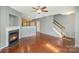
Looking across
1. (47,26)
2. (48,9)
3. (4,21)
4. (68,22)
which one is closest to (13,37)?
(4,21)

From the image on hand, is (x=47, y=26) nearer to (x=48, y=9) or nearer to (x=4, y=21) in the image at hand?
(x=48, y=9)

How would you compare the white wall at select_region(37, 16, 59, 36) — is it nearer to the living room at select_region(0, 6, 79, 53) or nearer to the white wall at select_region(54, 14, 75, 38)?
the living room at select_region(0, 6, 79, 53)

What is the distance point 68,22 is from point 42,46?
2.59 feet

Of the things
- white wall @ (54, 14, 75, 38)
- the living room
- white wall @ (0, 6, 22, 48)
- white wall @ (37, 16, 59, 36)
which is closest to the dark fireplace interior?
the living room

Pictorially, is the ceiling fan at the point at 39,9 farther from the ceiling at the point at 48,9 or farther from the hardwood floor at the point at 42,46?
the hardwood floor at the point at 42,46

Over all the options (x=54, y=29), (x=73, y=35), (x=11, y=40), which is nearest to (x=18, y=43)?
(x=11, y=40)

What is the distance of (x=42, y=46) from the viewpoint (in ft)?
8.64

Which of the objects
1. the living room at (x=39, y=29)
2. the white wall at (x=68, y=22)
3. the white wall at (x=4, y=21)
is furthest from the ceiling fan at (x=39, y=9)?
the white wall at (x=4, y=21)

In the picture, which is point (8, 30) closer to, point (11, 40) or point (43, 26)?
point (11, 40)

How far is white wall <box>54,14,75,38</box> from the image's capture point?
8.46 ft

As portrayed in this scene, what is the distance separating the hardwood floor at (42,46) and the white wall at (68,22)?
0.87ft

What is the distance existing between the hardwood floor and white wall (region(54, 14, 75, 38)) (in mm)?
266

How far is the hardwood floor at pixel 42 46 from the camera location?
2553 millimetres
